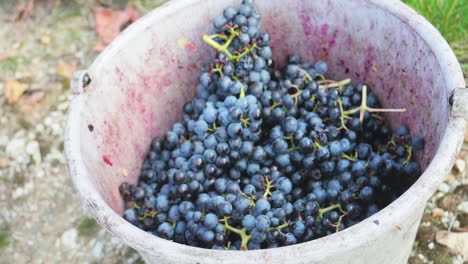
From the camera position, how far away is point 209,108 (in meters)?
1.32

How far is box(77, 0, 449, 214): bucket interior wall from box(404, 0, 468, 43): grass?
68cm

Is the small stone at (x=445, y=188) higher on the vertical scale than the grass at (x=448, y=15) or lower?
lower

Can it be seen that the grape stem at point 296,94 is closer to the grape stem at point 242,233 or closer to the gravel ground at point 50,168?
the grape stem at point 242,233

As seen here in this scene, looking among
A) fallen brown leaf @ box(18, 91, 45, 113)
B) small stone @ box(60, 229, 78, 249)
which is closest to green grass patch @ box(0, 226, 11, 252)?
small stone @ box(60, 229, 78, 249)

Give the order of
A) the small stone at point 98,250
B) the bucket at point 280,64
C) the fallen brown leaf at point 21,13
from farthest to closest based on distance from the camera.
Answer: the fallen brown leaf at point 21,13, the small stone at point 98,250, the bucket at point 280,64

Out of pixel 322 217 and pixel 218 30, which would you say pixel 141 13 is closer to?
pixel 218 30

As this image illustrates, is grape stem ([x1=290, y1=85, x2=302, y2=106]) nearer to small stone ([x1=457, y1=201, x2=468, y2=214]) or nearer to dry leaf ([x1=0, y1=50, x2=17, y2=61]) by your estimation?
small stone ([x1=457, y1=201, x2=468, y2=214])

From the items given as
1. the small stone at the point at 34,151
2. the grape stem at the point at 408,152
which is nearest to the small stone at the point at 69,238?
the small stone at the point at 34,151

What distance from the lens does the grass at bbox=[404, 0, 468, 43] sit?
1.95 meters

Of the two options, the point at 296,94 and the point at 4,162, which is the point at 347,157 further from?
the point at 4,162

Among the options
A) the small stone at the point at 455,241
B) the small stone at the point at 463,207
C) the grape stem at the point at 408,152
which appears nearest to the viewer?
the grape stem at the point at 408,152

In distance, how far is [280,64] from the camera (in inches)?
64.4

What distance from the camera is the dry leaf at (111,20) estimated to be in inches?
99.8

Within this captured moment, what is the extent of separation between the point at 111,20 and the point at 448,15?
167cm
